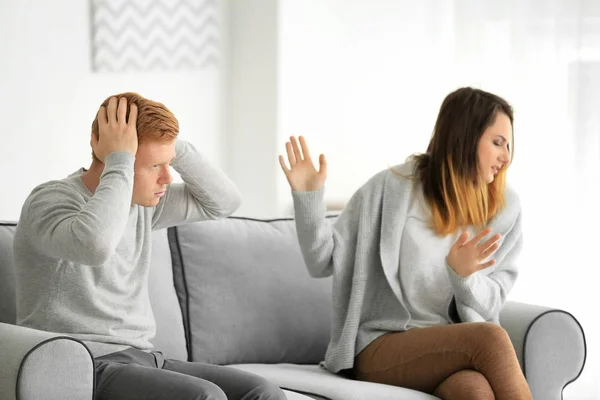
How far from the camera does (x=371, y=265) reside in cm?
260

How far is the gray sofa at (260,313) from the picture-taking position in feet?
8.23

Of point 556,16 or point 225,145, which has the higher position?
point 556,16

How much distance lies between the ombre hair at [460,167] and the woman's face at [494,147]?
1 cm

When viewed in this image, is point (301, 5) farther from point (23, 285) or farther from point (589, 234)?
point (23, 285)

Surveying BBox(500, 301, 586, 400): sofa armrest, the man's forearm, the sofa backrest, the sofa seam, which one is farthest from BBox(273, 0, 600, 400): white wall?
the man's forearm

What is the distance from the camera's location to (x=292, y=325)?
275 centimetres

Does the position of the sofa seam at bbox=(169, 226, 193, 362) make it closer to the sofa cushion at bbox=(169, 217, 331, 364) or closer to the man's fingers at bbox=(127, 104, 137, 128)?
the sofa cushion at bbox=(169, 217, 331, 364)

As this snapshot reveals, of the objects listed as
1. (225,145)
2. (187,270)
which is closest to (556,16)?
(225,145)

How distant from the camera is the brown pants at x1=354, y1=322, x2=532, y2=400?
2223 millimetres

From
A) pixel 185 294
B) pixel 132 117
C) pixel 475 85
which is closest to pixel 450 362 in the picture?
pixel 185 294

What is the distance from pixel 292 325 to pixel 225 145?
1754 millimetres

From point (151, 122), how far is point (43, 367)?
57cm

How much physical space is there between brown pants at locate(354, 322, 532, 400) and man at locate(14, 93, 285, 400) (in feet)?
1.73

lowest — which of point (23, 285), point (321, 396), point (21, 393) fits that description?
point (321, 396)
